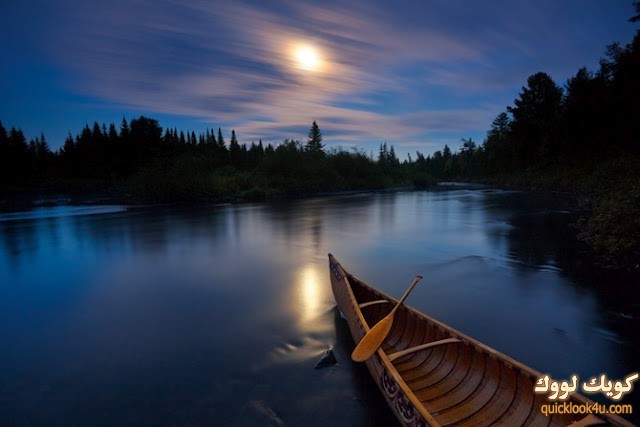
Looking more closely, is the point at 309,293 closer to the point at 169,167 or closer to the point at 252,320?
the point at 252,320

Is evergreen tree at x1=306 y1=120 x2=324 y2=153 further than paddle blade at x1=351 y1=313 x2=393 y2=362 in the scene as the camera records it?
Yes

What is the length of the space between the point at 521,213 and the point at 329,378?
2624cm

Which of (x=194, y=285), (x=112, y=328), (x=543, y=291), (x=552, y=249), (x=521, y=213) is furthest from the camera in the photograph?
(x=521, y=213)

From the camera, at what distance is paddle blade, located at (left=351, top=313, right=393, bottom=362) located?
4.61 metres

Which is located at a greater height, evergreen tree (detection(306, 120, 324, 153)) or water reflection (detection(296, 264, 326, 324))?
evergreen tree (detection(306, 120, 324, 153))

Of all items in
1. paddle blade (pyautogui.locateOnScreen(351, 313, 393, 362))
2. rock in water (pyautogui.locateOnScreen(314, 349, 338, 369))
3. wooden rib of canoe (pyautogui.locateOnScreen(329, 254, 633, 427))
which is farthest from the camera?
rock in water (pyautogui.locateOnScreen(314, 349, 338, 369))

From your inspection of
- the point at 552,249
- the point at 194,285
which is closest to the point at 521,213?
the point at 552,249

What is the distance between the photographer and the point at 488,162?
291 ft

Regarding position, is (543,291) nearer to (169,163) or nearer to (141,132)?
(169,163)

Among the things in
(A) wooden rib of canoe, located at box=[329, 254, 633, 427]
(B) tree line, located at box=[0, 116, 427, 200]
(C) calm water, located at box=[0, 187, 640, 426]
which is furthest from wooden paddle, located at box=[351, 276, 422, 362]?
(B) tree line, located at box=[0, 116, 427, 200]

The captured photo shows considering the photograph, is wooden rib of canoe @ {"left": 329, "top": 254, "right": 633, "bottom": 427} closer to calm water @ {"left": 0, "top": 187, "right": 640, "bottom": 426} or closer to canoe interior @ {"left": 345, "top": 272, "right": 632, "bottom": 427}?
canoe interior @ {"left": 345, "top": 272, "right": 632, "bottom": 427}

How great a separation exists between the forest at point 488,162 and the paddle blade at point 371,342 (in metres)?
10.3

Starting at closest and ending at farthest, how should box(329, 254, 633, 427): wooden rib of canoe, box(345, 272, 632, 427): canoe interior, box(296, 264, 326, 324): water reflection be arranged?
box(329, 254, 633, 427): wooden rib of canoe, box(345, 272, 632, 427): canoe interior, box(296, 264, 326, 324): water reflection

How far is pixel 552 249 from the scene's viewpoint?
552 inches
